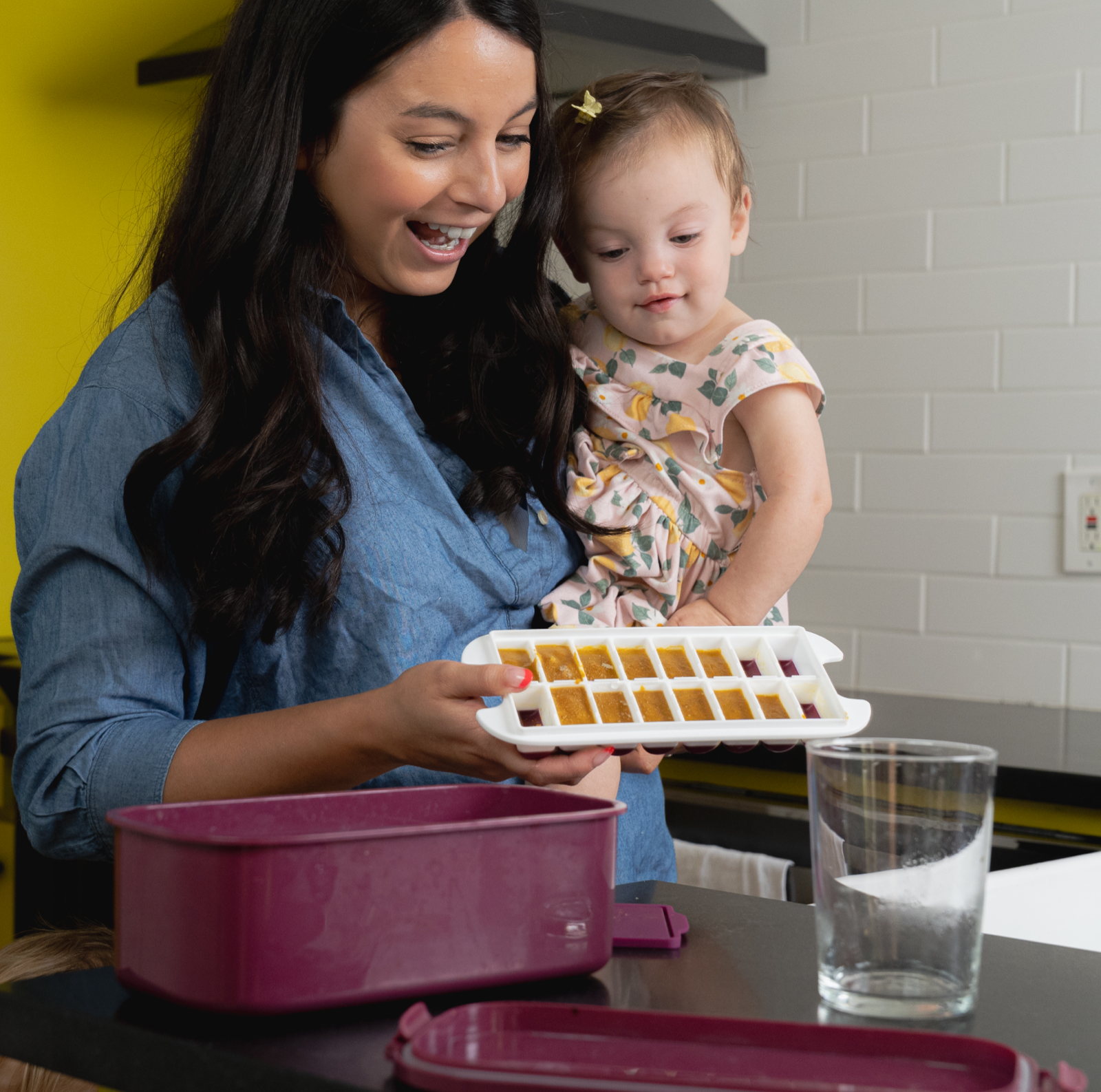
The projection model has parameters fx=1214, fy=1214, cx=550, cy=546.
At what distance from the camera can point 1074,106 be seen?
223 centimetres

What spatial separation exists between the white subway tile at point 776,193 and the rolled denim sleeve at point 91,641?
1.82m

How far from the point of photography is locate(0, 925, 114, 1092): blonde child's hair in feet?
4.14

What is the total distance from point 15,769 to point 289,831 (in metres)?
0.39

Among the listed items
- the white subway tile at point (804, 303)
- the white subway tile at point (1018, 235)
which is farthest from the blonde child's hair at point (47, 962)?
the white subway tile at point (1018, 235)

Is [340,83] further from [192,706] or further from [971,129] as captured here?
[971,129]

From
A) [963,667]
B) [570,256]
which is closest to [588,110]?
[570,256]

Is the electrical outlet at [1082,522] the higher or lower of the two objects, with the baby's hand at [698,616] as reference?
higher

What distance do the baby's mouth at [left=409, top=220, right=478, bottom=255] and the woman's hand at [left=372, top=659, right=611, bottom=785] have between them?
48cm

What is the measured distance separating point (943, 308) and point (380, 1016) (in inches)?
81.5

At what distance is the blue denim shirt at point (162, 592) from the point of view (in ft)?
3.13

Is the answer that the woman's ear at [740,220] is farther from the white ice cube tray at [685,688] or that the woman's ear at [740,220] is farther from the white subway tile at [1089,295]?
the white subway tile at [1089,295]

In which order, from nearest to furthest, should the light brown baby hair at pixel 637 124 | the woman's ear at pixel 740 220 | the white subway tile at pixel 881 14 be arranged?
the light brown baby hair at pixel 637 124 < the woman's ear at pixel 740 220 < the white subway tile at pixel 881 14

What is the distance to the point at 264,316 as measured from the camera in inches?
43.2

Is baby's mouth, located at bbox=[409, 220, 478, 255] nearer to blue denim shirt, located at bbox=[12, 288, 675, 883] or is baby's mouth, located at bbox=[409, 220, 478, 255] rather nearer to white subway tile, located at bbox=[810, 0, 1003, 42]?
blue denim shirt, located at bbox=[12, 288, 675, 883]
